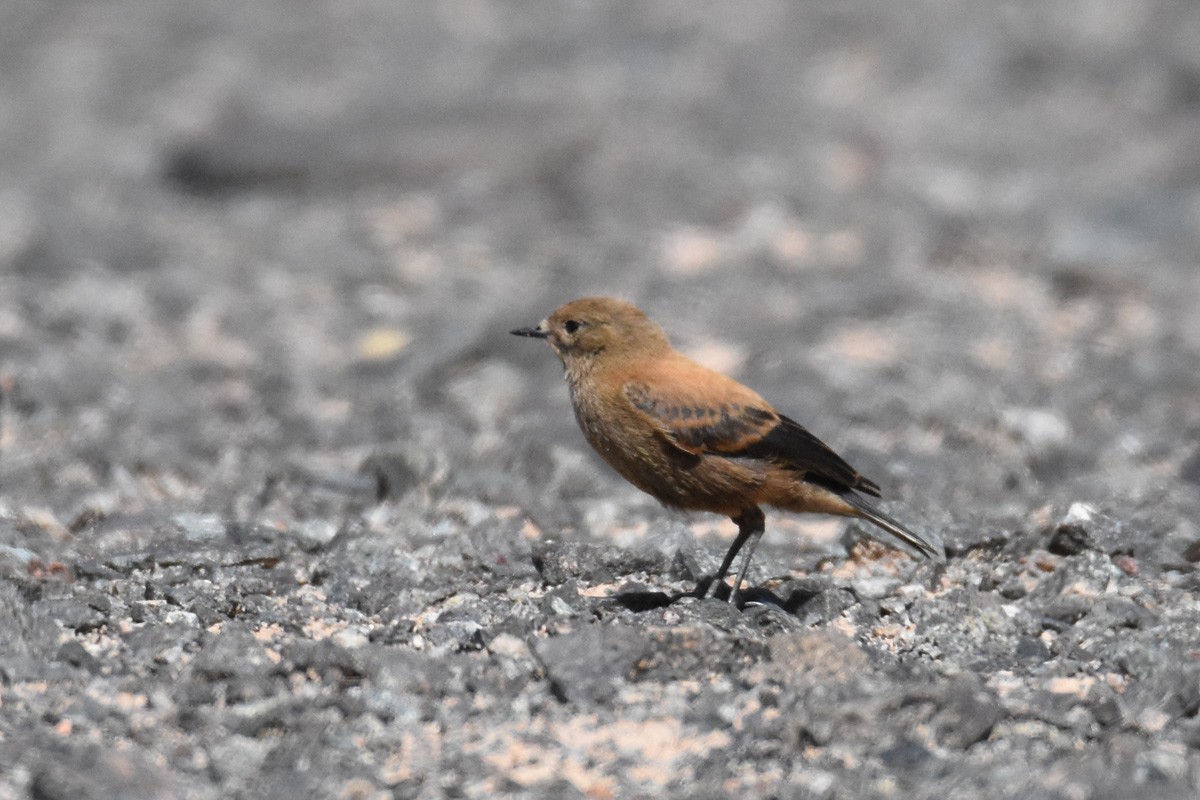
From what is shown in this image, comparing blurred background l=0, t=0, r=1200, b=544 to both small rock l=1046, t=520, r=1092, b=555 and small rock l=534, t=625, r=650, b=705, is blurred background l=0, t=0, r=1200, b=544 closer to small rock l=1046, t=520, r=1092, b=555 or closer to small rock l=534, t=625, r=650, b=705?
small rock l=1046, t=520, r=1092, b=555

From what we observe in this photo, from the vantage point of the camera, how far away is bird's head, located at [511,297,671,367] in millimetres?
6801

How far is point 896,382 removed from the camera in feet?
31.5

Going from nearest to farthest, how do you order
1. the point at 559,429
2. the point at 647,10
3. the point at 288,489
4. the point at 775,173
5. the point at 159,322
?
the point at 288,489
the point at 559,429
the point at 159,322
the point at 775,173
the point at 647,10

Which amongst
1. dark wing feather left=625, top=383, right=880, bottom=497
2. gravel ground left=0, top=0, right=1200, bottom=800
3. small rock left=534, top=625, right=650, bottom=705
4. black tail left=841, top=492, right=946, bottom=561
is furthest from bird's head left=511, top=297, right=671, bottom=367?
small rock left=534, top=625, right=650, bottom=705

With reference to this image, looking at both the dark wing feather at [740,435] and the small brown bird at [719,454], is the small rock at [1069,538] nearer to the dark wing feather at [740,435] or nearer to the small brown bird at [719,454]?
the small brown bird at [719,454]

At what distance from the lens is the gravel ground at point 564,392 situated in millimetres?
4953

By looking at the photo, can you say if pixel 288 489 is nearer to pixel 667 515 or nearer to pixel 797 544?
pixel 667 515

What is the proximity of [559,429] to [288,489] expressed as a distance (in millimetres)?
1692

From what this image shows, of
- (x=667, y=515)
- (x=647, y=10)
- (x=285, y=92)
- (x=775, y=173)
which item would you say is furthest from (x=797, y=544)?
(x=647, y=10)

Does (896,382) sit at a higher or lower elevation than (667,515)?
higher

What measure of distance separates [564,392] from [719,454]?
3.34 metres

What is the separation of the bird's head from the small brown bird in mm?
214

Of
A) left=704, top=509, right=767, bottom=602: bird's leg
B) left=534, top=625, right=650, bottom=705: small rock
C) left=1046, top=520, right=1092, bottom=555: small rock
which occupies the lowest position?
left=534, top=625, right=650, bottom=705: small rock

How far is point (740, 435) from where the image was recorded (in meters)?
6.27
